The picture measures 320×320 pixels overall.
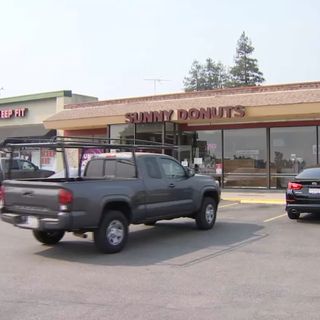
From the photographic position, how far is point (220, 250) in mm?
9945

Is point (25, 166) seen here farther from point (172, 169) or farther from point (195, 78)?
point (195, 78)

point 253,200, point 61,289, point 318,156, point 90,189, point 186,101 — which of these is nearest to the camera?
point 61,289

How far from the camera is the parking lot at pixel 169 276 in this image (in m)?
6.20

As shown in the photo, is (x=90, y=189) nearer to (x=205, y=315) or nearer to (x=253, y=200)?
(x=205, y=315)

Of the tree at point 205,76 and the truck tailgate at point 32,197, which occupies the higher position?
the tree at point 205,76

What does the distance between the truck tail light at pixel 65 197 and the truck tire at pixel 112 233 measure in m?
0.81

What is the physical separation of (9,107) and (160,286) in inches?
1117

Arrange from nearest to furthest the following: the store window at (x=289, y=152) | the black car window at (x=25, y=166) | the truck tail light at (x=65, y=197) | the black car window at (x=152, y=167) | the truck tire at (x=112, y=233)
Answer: the truck tail light at (x=65, y=197), the truck tire at (x=112, y=233), the black car window at (x=152, y=167), the black car window at (x=25, y=166), the store window at (x=289, y=152)

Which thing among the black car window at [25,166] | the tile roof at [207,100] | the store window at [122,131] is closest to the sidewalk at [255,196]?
the tile roof at [207,100]

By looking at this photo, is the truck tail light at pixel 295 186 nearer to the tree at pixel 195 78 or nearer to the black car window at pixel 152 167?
the black car window at pixel 152 167

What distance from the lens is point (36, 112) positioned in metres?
32.1

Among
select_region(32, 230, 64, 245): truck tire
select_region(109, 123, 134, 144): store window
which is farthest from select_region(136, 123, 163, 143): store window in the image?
select_region(32, 230, 64, 245): truck tire

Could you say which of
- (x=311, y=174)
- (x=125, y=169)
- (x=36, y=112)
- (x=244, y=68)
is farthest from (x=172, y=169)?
(x=244, y=68)

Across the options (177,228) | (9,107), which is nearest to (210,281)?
(177,228)
